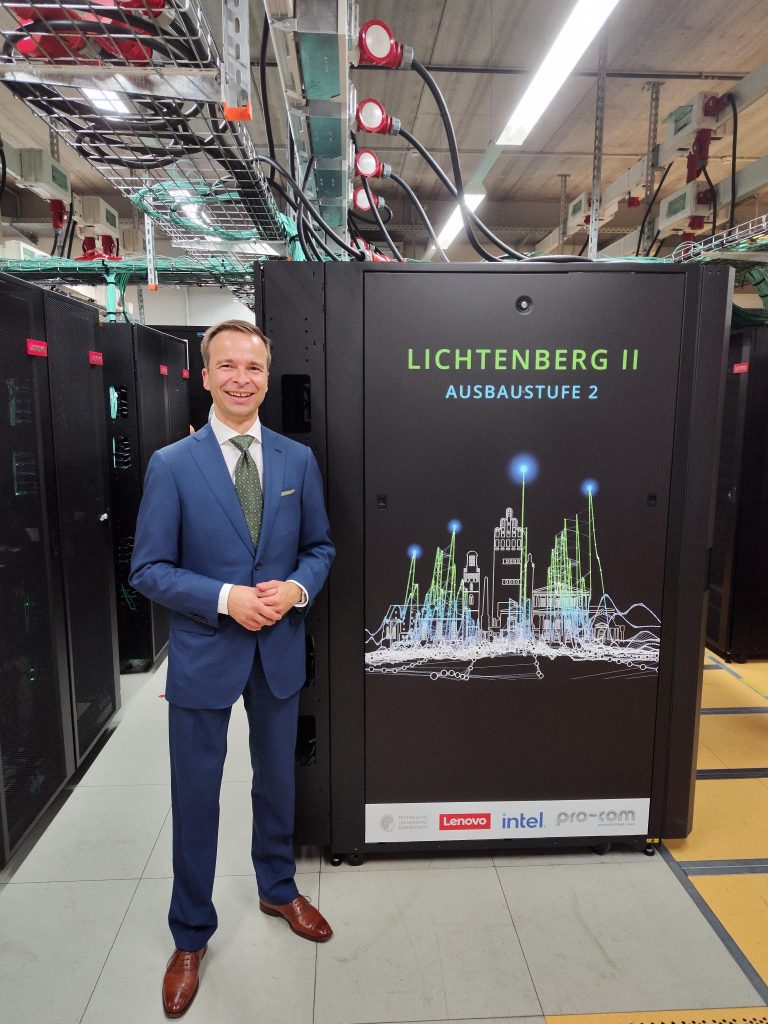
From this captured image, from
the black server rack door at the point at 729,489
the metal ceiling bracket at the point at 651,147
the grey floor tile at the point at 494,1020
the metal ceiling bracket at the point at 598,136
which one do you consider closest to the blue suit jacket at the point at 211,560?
the grey floor tile at the point at 494,1020

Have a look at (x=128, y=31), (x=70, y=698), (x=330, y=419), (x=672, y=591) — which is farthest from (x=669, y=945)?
(x=128, y=31)

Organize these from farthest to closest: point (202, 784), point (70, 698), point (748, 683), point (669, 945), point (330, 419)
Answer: point (748, 683) → point (70, 698) → point (330, 419) → point (669, 945) → point (202, 784)

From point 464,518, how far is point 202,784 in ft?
3.63

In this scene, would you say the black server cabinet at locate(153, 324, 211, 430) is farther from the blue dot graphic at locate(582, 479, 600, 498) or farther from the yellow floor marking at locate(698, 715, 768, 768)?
the yellow floor marking at locate(698, 715, 768, 768)

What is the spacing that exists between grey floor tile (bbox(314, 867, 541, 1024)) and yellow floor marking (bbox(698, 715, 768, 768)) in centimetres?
143

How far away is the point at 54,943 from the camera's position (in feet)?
6.17

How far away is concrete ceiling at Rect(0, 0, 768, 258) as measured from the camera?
3.84m

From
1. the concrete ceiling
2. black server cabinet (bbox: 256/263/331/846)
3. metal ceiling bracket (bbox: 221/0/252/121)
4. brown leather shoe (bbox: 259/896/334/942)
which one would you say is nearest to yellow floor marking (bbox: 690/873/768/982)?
brown leather shoe (bbox: 259/896/334/942)

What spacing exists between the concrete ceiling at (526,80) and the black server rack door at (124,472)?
1.90 meters

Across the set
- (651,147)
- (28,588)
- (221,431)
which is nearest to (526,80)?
(651,147)

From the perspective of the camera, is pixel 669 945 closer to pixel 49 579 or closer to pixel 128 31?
pixel 49 579

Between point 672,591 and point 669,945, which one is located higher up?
point 672,591

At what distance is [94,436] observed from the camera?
118 inches

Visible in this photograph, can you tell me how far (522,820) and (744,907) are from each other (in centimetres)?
72
